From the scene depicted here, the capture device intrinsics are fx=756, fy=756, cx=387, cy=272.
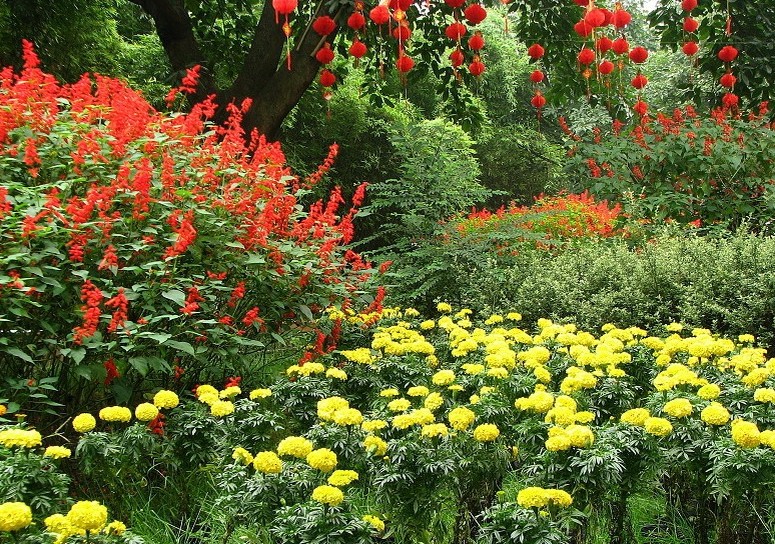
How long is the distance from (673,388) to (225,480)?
174 cm

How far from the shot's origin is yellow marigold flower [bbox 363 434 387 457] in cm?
238

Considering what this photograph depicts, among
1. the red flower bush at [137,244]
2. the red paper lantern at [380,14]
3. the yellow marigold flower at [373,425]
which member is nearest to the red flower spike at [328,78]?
the red flower bush at [137,244]

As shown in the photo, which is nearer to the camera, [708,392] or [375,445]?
[375,445]

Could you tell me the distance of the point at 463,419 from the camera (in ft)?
8.04

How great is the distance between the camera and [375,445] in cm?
239

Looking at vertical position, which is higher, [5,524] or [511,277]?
[511,277]

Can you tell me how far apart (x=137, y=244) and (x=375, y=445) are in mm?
1456

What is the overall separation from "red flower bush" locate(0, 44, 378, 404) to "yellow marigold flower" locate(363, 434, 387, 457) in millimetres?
927

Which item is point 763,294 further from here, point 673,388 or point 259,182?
point 259,182

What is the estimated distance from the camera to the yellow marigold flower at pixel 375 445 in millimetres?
2379

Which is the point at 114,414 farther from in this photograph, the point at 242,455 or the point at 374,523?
the point at 374,523

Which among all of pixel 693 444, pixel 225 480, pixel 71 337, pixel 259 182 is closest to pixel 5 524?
pixel 225 480

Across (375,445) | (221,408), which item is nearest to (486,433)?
(375,445)

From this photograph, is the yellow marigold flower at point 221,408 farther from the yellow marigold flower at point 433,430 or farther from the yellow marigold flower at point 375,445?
the yellow marigold flower at point 433,430
